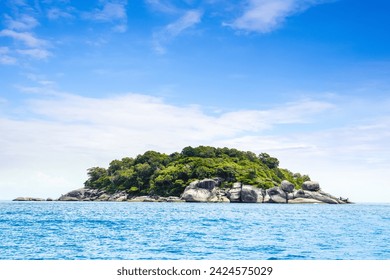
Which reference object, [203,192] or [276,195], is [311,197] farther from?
[203,192]

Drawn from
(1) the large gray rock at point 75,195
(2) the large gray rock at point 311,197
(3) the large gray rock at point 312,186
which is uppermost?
(3) the large gray rock at point 312,186

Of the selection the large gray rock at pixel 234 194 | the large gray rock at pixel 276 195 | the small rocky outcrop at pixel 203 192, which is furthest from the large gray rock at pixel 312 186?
the small rocky outcrop at pixel 203 192

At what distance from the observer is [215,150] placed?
14238 cm

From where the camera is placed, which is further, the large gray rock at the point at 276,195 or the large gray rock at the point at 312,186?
the large gray rock at the point at 312,186

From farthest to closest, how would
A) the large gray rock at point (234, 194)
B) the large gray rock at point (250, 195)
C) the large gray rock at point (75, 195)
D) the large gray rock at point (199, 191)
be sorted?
the large gray rock at point (75, 195), the large gray rock at point (199, 191), the large gray rock at point (234, 194), the large gray rock at point (250, 195)

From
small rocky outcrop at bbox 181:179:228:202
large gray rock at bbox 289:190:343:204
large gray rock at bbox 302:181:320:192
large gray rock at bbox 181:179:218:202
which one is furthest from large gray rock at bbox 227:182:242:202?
large gray rock at bbox 302:181:320:192

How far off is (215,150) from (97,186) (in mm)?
42764

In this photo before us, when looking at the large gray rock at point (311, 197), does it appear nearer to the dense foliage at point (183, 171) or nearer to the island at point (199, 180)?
the island at point (199, 180)

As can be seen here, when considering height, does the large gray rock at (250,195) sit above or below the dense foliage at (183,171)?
below

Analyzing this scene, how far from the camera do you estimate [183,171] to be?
121 m

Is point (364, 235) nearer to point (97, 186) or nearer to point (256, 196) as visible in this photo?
point (256, 196)

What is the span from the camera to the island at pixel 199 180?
359 ft

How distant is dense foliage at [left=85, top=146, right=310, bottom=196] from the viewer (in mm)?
119625

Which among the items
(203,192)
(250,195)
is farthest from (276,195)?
(203,192)
